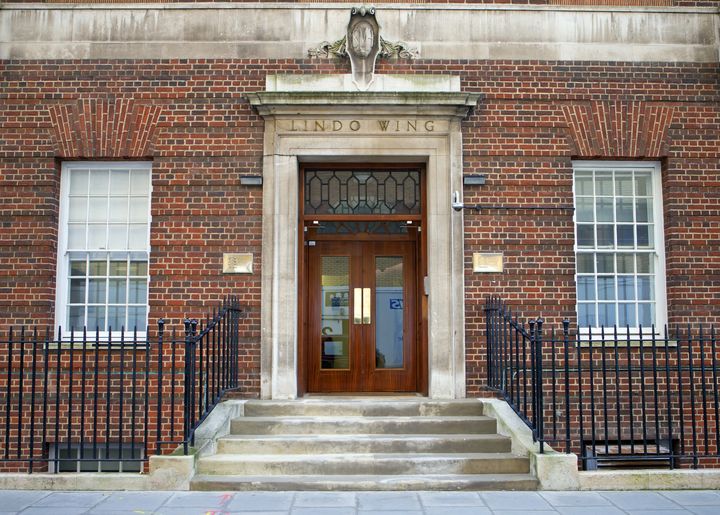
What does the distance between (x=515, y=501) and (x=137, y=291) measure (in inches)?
213

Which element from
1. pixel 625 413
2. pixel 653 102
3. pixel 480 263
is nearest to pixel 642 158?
pixel 653 102

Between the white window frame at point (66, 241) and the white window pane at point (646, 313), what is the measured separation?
632 centimetres

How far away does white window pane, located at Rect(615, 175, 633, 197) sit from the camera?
9984mm

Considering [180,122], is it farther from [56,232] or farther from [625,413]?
[625,413]

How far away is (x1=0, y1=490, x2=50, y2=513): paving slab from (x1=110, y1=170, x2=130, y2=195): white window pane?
4.07m

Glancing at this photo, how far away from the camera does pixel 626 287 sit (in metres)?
9.89

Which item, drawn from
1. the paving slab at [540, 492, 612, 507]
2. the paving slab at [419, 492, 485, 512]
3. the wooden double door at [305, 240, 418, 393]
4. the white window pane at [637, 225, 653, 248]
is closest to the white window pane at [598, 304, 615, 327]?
the white window pane at [637, 225, 653, 248]

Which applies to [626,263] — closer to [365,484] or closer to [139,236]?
[365,484]

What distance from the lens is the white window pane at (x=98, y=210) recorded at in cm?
980

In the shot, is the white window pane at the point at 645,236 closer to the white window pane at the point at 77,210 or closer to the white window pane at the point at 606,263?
the white window pane at the point at 606,263

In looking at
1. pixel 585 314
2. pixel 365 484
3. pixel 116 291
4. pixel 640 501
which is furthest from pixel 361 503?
pixel 116 291

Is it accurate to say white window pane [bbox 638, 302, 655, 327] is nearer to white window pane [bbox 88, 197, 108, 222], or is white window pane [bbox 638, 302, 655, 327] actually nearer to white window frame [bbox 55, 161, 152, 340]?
white window frame [bbox 55, 161, 152, 340]

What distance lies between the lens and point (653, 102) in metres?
9.84

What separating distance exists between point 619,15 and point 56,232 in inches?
307
